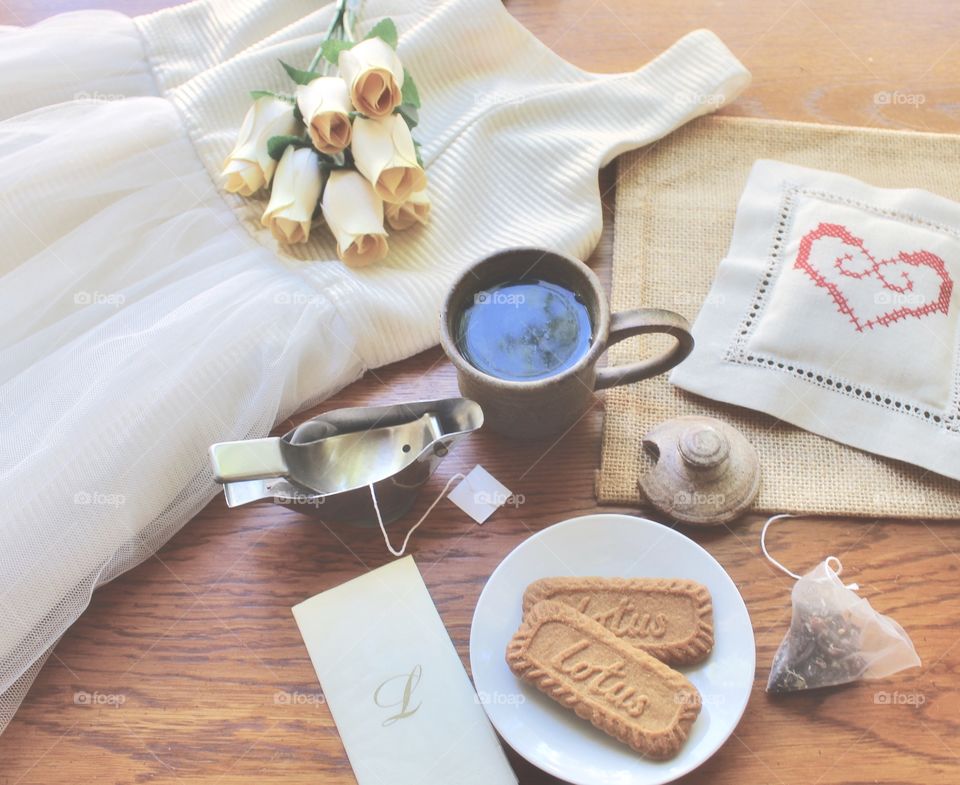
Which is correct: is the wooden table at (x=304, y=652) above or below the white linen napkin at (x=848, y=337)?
below

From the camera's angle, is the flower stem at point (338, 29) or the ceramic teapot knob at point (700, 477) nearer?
the ceramic teapot knob at point (700, 477)

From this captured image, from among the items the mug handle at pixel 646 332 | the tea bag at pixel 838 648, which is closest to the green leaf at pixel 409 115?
the mug handle at pixel 646 332

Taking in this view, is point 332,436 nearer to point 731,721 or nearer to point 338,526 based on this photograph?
point 338,526

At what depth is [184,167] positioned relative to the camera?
75 centimetres

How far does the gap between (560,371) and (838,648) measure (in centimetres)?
28

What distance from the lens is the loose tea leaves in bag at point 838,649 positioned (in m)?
0.57

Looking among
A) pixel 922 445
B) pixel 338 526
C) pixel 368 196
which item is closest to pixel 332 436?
pixel 338 526

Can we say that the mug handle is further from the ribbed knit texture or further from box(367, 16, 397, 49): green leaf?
box(367, 16, 397, 49): green leaf

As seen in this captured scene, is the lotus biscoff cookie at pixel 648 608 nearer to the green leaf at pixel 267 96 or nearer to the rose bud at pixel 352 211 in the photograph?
the rose bud at pixel 352 211

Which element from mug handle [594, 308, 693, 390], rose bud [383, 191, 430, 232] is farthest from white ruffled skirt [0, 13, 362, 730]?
mug handle [594, 308, 693, 390]

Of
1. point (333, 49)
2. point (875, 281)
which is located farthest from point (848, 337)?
point (333, 49)

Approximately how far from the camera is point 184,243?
72 cm

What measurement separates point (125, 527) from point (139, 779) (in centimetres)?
18

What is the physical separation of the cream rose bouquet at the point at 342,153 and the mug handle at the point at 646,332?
224mm
